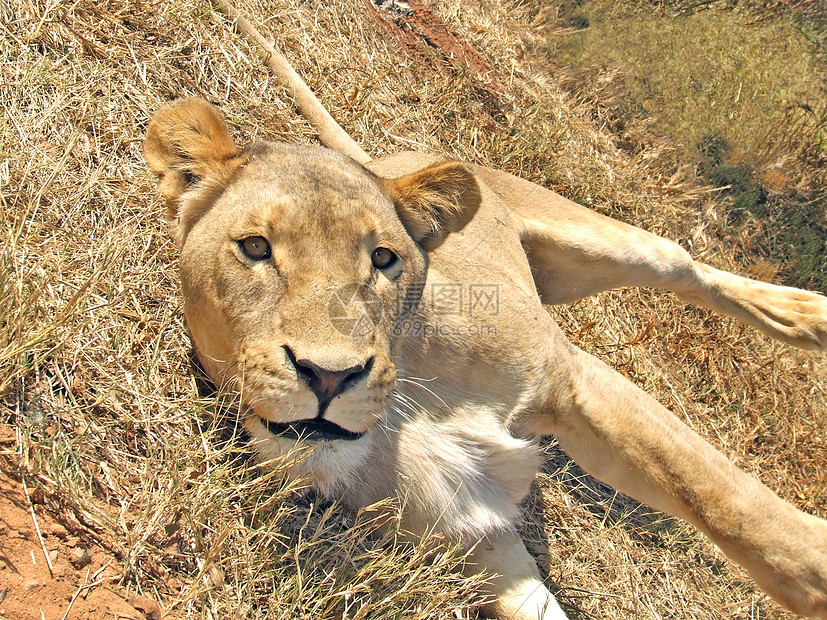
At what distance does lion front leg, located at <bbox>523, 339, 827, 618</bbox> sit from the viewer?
112 inches

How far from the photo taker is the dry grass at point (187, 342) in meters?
2.40

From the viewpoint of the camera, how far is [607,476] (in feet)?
10.3

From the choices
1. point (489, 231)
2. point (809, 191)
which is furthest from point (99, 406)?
point (809, 191)

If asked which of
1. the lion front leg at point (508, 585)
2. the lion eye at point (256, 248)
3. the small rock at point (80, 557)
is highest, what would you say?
the lion eye at point (256, 248)

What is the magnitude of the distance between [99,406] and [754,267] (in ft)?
17.2

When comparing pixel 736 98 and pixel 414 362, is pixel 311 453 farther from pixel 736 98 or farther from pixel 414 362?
pixel 736 98

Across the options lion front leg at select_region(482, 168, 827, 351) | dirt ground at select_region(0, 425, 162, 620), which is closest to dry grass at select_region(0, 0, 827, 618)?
dirt ground at select_region(0, 425, 162, 620)

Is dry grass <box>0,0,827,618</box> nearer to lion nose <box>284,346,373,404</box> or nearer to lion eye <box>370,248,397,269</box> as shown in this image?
lion nose <box>284,346,373,404</box>

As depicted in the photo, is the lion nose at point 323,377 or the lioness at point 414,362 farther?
the lioness at point 414,362

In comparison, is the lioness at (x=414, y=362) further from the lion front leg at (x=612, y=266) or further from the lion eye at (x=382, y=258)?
the lion front leg at (x=612, y=266)

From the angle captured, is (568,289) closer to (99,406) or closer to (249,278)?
(249,278)

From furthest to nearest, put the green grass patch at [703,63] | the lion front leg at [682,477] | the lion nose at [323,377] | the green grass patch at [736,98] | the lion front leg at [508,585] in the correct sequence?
the green grass patch at [703,63] < the green grass patch at [736,98] < the lion front leg at [508,585] < the lion front leg at [682,477] < the lion nose at [323,377]

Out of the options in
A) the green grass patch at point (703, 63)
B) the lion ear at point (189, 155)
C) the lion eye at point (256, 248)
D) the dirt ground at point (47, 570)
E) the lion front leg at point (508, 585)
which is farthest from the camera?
the green grass patch at point (703, 63)

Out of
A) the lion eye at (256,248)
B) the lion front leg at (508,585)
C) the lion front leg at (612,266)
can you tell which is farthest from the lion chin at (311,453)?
the lion front leg at (612,266)
